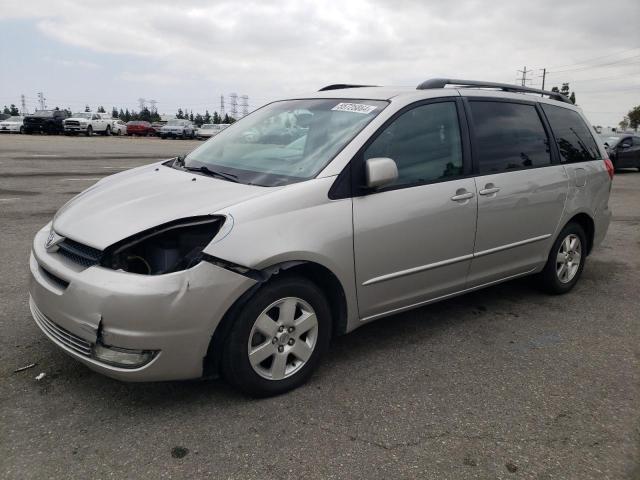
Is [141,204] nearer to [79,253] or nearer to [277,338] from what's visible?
[79,253]

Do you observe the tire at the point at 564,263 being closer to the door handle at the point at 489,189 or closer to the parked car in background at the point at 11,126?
the door handle at the point at 489,189

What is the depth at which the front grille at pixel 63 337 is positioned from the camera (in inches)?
106

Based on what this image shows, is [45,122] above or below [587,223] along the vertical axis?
above

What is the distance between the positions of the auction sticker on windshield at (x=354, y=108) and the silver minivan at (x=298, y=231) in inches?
0.6

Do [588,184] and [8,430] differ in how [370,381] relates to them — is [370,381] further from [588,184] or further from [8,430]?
[588,184]

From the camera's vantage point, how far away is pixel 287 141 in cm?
370

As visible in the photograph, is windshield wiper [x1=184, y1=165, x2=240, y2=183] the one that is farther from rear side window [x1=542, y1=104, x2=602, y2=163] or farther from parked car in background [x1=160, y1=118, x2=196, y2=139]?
parked car in background [x1=160, y1=118, x2=196, y2=139]

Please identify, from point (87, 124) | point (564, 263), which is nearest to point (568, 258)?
point (564, 263)

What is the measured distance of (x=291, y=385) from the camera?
307 centimetres

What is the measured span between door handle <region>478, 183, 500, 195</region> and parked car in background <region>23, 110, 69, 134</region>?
3603 centimetres

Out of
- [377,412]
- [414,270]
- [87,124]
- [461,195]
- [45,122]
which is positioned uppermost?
[45,122]

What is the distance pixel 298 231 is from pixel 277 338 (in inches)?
23.2

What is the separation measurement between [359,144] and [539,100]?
2280mm

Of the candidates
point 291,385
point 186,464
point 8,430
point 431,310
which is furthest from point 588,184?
point 8,430
